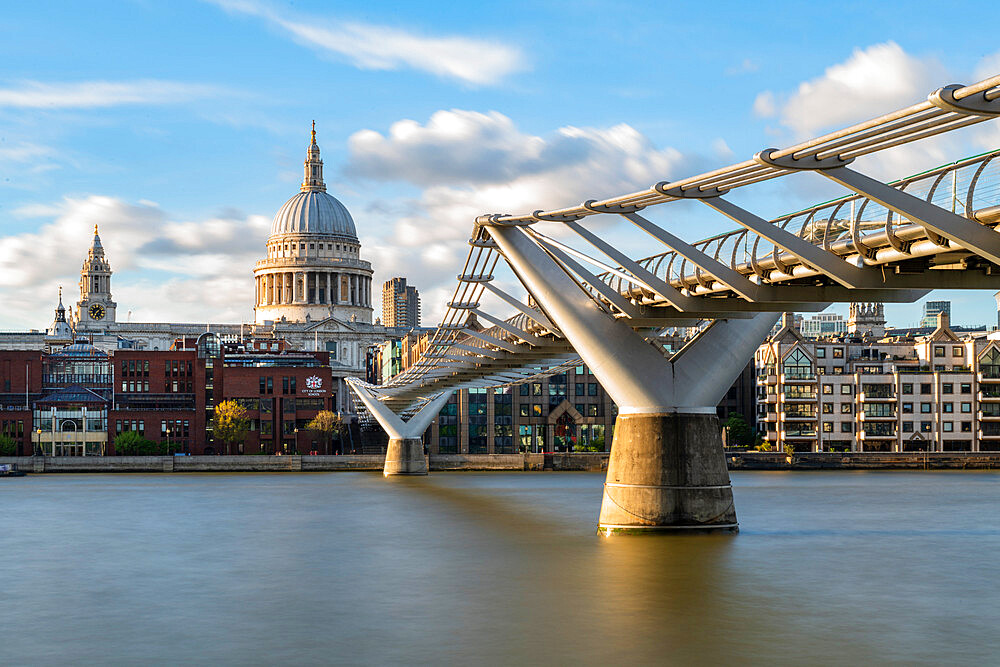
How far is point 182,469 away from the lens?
9681cm

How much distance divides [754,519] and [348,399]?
11444 cm

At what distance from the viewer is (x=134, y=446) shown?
102375mm

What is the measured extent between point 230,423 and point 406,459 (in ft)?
68.9

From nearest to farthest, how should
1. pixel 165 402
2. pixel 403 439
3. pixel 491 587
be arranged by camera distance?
pixel 491 587 < pixel 403 439 < pixel 165 402

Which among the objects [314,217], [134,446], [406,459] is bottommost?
[406,459]

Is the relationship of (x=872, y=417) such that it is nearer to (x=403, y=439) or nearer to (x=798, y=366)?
(x=798, y=366)

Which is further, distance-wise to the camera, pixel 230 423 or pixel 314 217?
pixel 314 217

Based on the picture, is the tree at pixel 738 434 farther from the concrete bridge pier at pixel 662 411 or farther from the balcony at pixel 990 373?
the concrete bridge pier at pixel 662 411

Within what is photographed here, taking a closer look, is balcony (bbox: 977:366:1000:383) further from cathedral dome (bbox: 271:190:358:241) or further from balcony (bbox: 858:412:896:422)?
cathedral dome (bbox: 271:190:358:241)

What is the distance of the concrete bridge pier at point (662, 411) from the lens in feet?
113

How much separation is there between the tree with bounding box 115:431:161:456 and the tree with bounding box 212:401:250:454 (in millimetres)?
4850

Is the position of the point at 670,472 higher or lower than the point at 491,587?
higher

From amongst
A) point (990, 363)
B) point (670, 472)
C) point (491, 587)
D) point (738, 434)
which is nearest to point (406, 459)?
point (738, 434)

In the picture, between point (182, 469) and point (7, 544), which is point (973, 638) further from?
point (182, 469)
